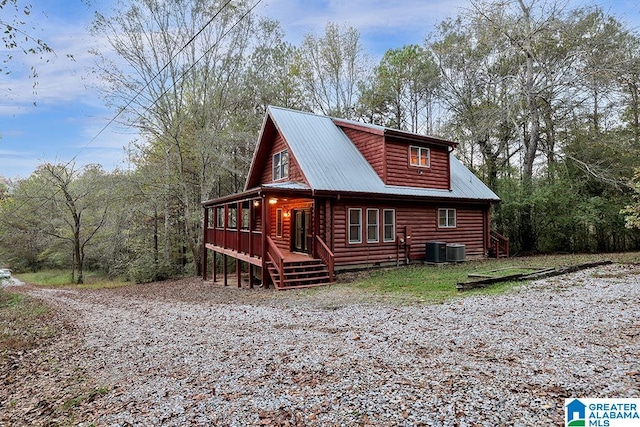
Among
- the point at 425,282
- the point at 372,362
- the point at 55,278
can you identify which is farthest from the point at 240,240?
the point at 55,278

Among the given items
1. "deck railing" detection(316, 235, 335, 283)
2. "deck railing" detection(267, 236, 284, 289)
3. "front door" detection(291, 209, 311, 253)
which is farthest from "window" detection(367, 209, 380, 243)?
"deck railing" detection(267, 236, 284, 289)

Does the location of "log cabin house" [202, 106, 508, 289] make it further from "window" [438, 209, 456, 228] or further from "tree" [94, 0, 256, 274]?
"tree" [94, 0, 256, 274]

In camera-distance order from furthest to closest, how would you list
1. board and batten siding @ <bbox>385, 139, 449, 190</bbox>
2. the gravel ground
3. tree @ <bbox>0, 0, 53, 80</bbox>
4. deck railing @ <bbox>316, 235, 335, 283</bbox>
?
board and batten siding @ <bbox>385, 139, 449, 190</bbox>, deck railing @ <bbox>316, 235, 335, 283</bbox>, tree @ <bbox>0, 0, 53, 80</bbox>, the gravel ground

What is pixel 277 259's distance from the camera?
11344 millimetres

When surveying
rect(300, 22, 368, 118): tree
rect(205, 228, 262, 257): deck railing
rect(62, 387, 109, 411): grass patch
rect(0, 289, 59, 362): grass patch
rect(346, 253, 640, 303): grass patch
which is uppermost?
rect(300, 22, 368, 118): tree

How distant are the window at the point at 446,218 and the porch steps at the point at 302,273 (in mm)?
6658

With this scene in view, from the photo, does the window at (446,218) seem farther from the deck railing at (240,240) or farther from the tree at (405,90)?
the tree at (405,90)

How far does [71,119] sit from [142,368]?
52.9 feet

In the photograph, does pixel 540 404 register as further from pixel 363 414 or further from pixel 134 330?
pixel 134 330

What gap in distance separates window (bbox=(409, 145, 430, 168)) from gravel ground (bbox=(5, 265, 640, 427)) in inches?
336

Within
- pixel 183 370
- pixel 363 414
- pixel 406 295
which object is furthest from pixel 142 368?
pixel 406 295

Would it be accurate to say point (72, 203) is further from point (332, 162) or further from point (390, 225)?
point (390, 225)

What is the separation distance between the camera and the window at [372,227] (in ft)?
45.4

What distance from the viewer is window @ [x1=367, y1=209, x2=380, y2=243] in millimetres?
13836
